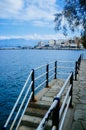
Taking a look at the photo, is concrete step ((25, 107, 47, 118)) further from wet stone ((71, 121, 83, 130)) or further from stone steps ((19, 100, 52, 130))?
wet stone ((71, 121, 83, 130))

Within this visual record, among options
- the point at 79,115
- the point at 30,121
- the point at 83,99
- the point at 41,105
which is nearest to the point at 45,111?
the point at 41,105

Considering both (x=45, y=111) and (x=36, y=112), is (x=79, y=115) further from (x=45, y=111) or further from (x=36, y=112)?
(x=36, y=112)

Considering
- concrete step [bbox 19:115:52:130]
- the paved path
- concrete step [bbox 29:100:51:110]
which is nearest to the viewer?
the paved path

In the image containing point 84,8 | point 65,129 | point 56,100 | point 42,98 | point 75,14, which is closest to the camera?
point 56,100

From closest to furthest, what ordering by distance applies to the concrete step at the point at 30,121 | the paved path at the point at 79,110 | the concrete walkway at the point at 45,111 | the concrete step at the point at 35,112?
1. the paved path at the point at 79,110
2. the concrete walkway at the point at 45,111
3. the concrete step at the point at 30,121
4. the concrete step at the point at 35,112

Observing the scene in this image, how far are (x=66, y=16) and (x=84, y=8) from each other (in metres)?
1.32

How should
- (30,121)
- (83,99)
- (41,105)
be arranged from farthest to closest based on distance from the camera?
(83,99) < (41,105) < (30,121)

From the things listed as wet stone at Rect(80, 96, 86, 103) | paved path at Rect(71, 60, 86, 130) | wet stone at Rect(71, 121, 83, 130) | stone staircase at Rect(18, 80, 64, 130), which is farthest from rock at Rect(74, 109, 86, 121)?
wet stone at Rect(80, 96, 86, 103)

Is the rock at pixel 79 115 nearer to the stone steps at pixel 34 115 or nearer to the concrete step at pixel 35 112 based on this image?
the stone steps at pixel 34 115

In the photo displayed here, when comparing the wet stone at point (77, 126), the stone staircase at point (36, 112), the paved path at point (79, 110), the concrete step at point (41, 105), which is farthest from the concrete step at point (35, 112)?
the wet stone at point (77, 126)

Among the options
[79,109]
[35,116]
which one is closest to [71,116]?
[79,109]

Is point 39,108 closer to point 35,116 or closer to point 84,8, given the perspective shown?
point 35,116

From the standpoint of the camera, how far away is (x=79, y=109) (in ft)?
21.1

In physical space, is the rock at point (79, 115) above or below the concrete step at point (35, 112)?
above
